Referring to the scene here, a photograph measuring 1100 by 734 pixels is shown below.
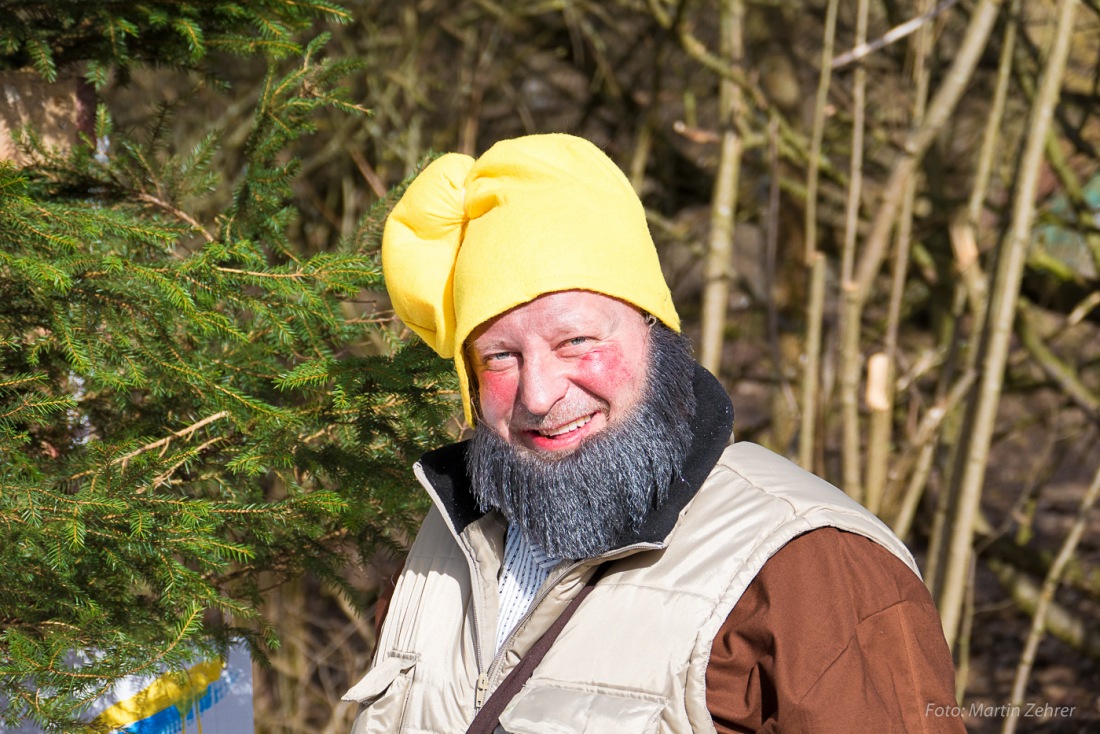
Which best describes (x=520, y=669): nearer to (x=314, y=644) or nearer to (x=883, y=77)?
(x=883, y=77)

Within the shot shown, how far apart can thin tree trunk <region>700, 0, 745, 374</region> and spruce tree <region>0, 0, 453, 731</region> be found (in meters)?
1.79

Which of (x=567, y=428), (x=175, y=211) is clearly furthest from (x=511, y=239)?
(x=175, y=211)

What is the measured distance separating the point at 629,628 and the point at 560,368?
0.43 metres

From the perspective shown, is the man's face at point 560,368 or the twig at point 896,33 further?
the twig at point 896,33

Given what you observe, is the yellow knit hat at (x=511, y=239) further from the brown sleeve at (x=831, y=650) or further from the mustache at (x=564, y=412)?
the brown sleeve at (x=831, y=650)

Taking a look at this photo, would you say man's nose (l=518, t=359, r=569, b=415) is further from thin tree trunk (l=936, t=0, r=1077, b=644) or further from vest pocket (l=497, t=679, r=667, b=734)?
thin tree trunk (l=936, t=0, r=1077, b=644)

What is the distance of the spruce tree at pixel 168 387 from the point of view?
175 cm

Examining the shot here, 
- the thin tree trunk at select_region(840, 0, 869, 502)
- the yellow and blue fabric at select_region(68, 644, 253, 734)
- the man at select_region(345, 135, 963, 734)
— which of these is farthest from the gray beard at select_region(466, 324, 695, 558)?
the thin tree trunk at select_region(840, 0, 869, 502)

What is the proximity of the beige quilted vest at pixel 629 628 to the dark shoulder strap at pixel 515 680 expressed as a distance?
2 cm

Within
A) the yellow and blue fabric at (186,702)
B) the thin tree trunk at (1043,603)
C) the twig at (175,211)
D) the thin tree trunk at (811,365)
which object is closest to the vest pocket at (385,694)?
the yellow and blue fabric at (186,702)

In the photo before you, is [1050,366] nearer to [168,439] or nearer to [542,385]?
[542,385]

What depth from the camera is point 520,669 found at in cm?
157

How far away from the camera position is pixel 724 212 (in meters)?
3.88

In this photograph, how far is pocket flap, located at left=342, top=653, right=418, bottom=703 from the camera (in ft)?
5.70
